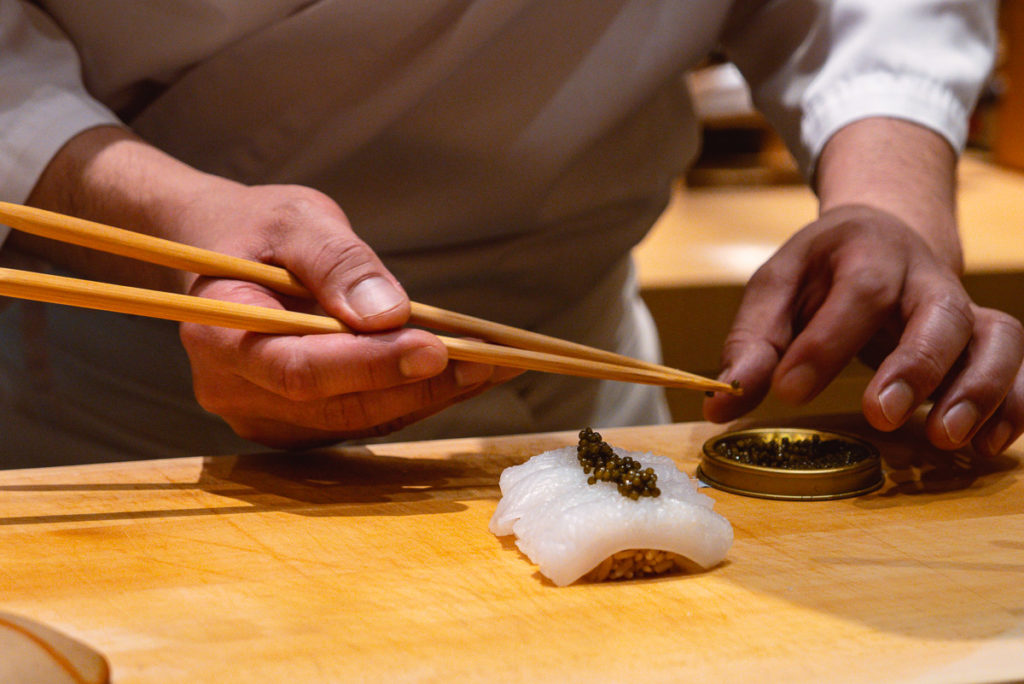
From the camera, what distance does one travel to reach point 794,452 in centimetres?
123

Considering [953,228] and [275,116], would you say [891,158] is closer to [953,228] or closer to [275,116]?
[953,228]

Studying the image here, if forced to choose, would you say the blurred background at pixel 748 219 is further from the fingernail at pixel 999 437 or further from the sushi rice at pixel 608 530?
the sushi rice at pixel 608 530

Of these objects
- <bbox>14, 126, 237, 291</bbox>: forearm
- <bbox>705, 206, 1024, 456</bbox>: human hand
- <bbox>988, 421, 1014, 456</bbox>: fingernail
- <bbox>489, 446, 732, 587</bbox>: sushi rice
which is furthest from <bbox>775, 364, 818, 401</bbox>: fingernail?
<bbox>14, 126, 237, 291</bbox>: forearm

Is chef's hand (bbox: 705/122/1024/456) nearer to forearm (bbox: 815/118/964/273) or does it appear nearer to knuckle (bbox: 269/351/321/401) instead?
forearm (bbox: 815/118/964/273)

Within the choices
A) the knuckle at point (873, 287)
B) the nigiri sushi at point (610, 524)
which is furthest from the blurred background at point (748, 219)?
the nigiri sushi at point (610, 524)

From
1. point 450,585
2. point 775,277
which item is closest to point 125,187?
point 450,585

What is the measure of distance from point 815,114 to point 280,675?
1.30 meters

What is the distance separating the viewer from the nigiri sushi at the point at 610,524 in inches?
37.1

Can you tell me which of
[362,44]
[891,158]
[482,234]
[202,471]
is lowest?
[202,471]

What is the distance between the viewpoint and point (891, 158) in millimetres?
1547

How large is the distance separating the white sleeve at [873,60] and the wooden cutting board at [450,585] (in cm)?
64

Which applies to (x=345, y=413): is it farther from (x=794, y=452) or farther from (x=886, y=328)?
(x=886, y=328)

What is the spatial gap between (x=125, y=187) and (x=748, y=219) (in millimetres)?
2261

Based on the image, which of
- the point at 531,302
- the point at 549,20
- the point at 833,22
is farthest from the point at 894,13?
the point at 531,302
